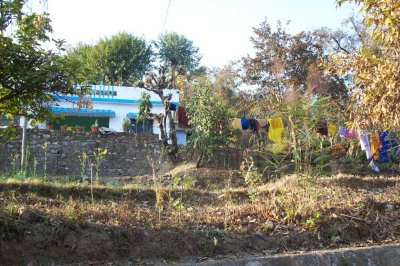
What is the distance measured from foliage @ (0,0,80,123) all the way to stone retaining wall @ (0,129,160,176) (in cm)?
1043

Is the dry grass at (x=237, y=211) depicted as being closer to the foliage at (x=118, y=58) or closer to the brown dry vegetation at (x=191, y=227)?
the brown dry vegetation at (x=191, y=227)

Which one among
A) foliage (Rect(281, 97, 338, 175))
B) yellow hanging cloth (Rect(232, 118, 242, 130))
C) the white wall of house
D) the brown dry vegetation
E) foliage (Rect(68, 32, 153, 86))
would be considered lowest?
the brown dry vegetation

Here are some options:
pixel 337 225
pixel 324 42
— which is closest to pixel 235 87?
pixel 324 42

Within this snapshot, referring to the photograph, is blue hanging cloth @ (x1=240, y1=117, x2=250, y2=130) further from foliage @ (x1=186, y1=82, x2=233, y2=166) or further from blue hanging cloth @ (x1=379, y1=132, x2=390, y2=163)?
blue hanging cloth @ (x1=379, y1=132, x2=390, y2=163)

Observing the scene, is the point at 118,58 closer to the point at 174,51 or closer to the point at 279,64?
the point at 174,51

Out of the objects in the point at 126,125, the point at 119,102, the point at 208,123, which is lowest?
the point at 208,123

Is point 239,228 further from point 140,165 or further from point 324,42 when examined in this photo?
point 324,42

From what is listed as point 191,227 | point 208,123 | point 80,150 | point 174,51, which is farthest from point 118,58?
point 191,227

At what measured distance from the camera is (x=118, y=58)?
3002 cm

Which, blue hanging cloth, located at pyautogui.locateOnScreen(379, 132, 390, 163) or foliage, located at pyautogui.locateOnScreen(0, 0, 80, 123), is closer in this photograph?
foliage, located at pyautogui.locateOnScreen(0, 0, 80, 123)

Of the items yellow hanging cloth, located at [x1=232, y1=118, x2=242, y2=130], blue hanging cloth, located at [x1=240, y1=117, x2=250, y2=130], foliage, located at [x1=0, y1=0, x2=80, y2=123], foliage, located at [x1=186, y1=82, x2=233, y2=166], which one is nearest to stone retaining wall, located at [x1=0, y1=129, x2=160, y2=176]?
foliage, located at [x1=186, y1=82, x2=233, y2=166]

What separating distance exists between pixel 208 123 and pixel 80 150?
465 cm

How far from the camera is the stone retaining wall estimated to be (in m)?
14.5

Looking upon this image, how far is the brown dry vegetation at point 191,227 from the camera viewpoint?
4098 mm
